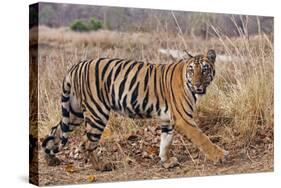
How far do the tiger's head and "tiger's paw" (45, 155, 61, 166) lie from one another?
176 cm

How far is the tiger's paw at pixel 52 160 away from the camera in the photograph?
25.7 ft

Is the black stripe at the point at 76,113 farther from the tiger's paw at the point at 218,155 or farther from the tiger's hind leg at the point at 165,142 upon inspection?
the tiger's paw at the point at 218,155

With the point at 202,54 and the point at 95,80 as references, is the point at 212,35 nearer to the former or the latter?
the point at 202,54

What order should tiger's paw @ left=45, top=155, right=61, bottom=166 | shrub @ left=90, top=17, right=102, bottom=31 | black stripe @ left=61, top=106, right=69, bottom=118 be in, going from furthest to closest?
1. shrub @ left=90, top=17, right=102, bottom=31
2. black stripe @ left=61, top=106, right=69, bottom=118
3. tiger's paw @ left=45, top=155, right=61, bottom=166

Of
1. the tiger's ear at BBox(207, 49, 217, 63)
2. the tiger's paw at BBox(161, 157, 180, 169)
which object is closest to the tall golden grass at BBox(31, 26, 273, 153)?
the tiger's ear at BBox(207, 49, 217, 63)

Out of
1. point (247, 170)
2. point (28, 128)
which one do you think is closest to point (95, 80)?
point (28, 128)

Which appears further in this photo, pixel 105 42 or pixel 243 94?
pixel 243 94

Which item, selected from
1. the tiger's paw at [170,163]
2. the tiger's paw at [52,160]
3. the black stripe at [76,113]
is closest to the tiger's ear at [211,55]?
the tiger's paw at [170,163]

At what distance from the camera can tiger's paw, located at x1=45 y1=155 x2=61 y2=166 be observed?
7840 mm

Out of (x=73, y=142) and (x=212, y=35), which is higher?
(x=212, y=35)

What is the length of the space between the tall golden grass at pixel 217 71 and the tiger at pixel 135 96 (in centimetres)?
10

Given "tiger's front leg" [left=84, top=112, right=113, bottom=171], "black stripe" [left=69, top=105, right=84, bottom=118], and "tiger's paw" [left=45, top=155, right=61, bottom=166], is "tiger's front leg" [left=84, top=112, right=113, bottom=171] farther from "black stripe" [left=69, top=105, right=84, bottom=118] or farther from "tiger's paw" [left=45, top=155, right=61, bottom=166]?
"tiger's paw" [left=45, top=155, right=61, bottom=166]

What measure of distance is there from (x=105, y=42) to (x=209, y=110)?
1.53m

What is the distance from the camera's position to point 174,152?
28.0ft
